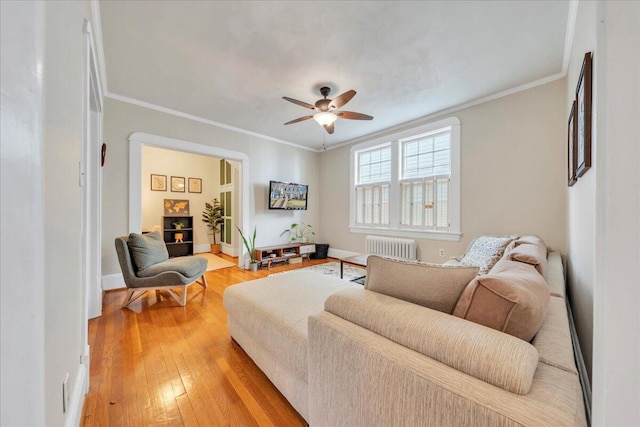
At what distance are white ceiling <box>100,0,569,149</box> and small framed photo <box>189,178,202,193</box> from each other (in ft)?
9.67

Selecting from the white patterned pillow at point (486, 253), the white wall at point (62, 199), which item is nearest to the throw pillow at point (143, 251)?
the white wall at point (62, 199)

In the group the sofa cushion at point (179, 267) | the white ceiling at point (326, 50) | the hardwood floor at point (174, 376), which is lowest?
the hardwood floor at point (174, 376)

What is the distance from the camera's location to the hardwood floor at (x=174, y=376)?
1281 mm

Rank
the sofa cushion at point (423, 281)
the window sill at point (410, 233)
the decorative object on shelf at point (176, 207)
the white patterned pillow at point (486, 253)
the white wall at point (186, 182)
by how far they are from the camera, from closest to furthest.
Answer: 1. the sofa cushion at point (423, 281)
2. the white patterned pillow at point (486, 253)
3. the window sill at point (410, 233)
4. the white wall at point (186, 182)
5. the decorative object on shelf at point (176, 207)

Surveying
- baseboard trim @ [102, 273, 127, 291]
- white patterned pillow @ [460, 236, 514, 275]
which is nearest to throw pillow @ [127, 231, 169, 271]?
baseboard trim @ [102, 273, 127, 291]

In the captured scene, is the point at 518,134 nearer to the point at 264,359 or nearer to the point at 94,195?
the point at 264,359

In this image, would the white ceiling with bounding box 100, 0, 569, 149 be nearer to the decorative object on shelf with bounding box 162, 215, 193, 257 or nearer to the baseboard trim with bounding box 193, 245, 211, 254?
the decorative object on shelf with bounding box 162, 215, 193, 257

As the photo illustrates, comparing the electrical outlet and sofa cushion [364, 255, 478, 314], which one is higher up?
sofa cushion [364, 255, 478, 314]

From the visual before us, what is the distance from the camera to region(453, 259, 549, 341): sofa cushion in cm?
81

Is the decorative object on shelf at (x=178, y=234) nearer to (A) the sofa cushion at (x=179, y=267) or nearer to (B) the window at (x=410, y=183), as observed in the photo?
(A) the sofa cushion at (x=179, y=267)

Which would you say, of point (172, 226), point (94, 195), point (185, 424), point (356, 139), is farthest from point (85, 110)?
point (172, 226)

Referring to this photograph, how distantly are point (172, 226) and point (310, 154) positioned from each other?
364 centimetres

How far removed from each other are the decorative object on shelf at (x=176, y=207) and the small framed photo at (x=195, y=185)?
13.0 inches

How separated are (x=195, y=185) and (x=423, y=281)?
6.26 m
